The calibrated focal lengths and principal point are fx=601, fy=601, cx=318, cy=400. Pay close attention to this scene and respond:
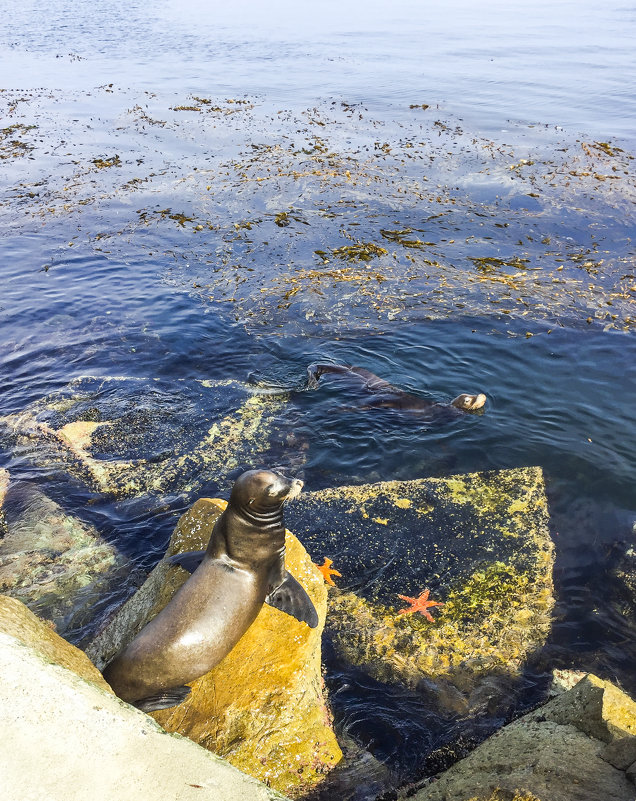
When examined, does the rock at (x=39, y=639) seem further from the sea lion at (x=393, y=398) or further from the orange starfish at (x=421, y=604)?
the sea lion at (x=393, y=398)

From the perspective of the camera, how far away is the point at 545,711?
448cm

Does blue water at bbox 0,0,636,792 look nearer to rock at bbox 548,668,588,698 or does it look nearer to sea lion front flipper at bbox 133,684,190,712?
rock at bbox 548,668,588,698

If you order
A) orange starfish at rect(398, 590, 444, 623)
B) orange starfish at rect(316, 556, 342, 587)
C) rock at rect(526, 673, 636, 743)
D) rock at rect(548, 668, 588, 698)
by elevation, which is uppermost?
rock at rect(526, 673, 636, 743)

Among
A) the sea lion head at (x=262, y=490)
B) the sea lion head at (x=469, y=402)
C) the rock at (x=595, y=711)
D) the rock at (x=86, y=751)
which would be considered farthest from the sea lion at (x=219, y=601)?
the sea lion head at (x=469, y=402)

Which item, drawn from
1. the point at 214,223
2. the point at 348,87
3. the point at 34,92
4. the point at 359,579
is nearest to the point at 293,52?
the point at 348,87

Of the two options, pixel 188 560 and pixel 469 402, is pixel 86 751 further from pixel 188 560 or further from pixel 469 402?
pixel 469 402

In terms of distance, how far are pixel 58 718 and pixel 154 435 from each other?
5.83 meters

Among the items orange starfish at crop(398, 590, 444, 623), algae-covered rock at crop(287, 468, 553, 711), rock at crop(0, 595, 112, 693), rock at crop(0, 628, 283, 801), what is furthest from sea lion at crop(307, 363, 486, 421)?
rock at crop(0, 628, 283, 801)

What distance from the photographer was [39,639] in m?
3.72

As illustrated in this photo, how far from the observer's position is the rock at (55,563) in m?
6.00

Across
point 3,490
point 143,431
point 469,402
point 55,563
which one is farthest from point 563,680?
point 3,490

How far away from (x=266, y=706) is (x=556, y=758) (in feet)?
6.77

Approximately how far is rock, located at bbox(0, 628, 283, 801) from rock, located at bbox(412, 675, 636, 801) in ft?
4.44

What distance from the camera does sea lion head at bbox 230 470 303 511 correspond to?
195 inches
